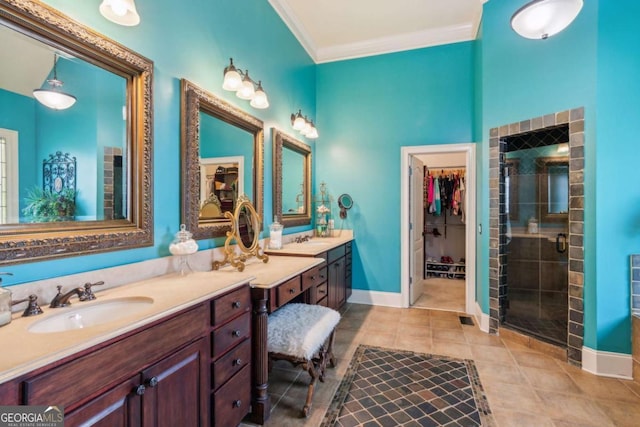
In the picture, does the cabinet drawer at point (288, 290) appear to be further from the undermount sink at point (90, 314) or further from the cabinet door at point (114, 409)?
the cabinet door at point (114, 409)

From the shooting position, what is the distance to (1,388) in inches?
28.3

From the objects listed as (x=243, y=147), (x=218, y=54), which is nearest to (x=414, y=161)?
(x=243, y=147)

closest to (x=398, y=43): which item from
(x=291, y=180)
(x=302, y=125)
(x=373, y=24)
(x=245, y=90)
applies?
(x=373, y=24)

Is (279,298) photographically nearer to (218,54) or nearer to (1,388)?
(1,388)

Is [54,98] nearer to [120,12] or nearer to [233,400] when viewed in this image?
[120,12]

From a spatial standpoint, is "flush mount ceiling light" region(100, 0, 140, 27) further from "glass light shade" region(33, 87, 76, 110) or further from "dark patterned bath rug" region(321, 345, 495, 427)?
"dark patterned bath rug" region(321, 345, 495, 427)

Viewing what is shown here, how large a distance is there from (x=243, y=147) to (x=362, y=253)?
2.24 meters

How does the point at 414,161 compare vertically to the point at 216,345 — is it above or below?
above

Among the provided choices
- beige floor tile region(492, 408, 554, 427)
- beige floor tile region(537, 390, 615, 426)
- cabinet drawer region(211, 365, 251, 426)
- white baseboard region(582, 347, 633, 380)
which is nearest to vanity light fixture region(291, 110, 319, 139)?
cabinet drawer region(211, 365, 251, 426)

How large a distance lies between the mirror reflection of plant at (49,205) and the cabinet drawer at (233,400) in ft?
3.50

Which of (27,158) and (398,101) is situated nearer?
(27,158)

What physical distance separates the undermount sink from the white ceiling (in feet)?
9.71

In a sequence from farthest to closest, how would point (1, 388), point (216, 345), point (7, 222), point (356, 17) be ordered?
point (356, 17)
point (216, 345)
point (7, 222)
point (1, 388)

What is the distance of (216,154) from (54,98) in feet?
3.33
